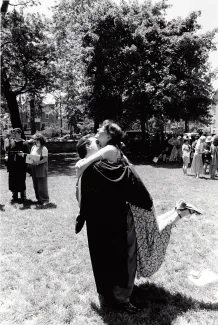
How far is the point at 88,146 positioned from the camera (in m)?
3.84

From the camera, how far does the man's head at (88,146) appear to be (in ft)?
12.3

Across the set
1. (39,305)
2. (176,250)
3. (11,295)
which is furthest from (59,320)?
(176,250)

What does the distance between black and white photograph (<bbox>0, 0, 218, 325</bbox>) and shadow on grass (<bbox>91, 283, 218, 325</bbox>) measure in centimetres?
1

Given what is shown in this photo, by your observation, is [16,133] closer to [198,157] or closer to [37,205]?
[37,205]

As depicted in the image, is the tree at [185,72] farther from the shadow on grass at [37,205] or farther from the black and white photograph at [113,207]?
the shadow on grass at [37,205]

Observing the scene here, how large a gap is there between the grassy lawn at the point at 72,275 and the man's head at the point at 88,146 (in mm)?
1683

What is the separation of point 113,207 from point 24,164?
5.65 m

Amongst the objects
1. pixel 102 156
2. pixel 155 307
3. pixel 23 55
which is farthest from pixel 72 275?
pixel 23 55

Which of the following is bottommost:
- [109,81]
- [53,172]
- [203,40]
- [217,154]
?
[53,172]

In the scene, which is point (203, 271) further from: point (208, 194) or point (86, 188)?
point (208, 194)

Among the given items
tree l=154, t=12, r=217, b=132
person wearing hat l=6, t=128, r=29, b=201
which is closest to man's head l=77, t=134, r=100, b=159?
person wearing hat l=6, t=128, r=29, b=201

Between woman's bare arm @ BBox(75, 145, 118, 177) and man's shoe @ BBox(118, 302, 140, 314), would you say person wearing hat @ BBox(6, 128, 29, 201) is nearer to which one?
woman's bare arm @ BBox(75, 145, 118, 177)

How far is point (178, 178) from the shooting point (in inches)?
513

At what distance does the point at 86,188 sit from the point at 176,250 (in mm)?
2533
